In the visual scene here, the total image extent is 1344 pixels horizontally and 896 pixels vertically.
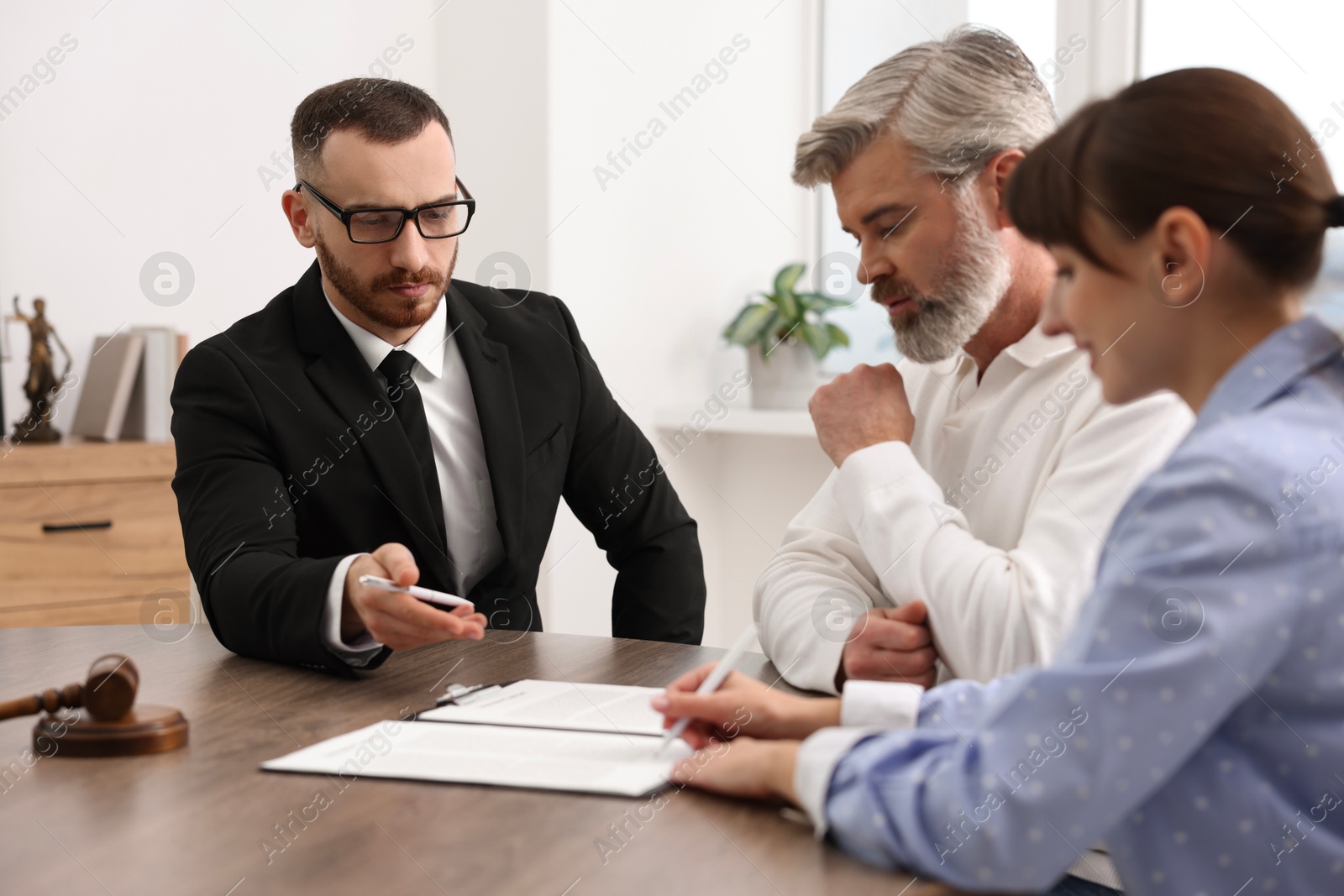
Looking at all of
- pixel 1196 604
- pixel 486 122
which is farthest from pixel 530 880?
pixel 486 122

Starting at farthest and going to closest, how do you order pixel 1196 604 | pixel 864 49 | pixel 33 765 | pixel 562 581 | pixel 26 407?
pixel 864 49 → pixel 562 581 → pixel 26 407 → pixel 33 765 → pixel 1196 604

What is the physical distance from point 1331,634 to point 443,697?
788mm

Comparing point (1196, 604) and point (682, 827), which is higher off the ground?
point (1196, 604)

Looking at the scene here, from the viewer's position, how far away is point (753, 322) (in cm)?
368

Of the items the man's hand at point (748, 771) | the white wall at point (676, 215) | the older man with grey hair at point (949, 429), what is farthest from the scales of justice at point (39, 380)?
the man's hand at point (748, 771)

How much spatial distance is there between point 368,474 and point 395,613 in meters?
0.47

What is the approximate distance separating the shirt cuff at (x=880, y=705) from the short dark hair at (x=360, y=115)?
120cm

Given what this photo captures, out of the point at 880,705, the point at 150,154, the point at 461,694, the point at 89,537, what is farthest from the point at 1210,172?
the point at 150,154

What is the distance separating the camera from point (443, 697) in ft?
3.86

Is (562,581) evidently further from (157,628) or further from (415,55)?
(157,628)

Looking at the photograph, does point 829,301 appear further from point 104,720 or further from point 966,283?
point 104,720

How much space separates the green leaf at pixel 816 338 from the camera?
142 inches

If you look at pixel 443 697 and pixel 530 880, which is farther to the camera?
pixel 443 697

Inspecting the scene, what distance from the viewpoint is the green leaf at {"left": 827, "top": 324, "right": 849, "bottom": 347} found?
3.66 metres
